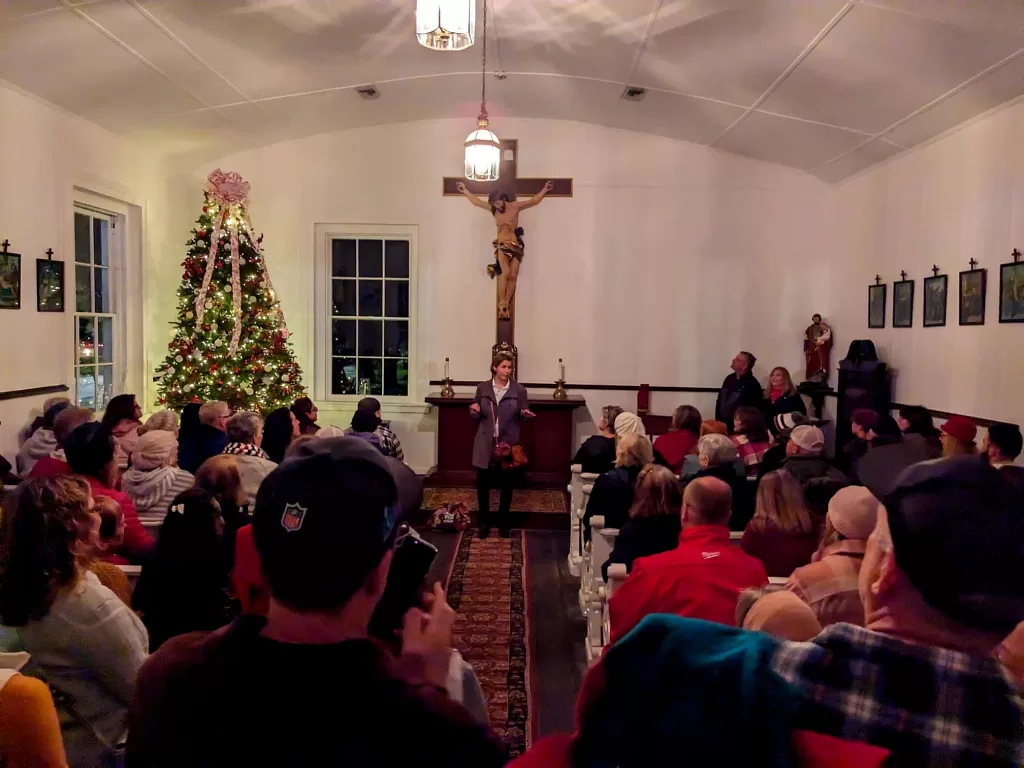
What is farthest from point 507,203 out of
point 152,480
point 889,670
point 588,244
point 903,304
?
point 889,670

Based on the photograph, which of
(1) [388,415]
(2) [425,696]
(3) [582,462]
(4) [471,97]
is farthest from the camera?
(1) [388,415]

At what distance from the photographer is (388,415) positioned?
8.72 meters

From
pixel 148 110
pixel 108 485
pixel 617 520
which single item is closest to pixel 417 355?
pixel 148 110

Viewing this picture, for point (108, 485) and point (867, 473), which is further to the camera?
point (108, 485)

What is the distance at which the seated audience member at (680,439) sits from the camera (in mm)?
5031

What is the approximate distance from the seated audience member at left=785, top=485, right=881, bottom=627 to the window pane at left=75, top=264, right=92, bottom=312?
6.68 meters

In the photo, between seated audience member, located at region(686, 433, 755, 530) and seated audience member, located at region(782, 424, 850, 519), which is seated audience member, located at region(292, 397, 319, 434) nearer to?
seated audience member, located at region(686, 433, 755, 530)

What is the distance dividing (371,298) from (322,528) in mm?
8023

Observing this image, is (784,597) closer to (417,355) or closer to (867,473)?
(867,473)

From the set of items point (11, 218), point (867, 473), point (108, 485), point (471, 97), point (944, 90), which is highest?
point (471, 97)

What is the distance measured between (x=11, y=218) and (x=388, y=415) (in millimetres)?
4100

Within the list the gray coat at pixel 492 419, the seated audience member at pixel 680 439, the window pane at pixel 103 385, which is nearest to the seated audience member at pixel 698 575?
the seated audience member at pixel 680 439

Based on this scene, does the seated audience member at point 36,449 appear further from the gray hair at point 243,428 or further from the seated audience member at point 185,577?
the seated audience member at point 185,577

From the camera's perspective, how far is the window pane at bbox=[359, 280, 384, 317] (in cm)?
881
